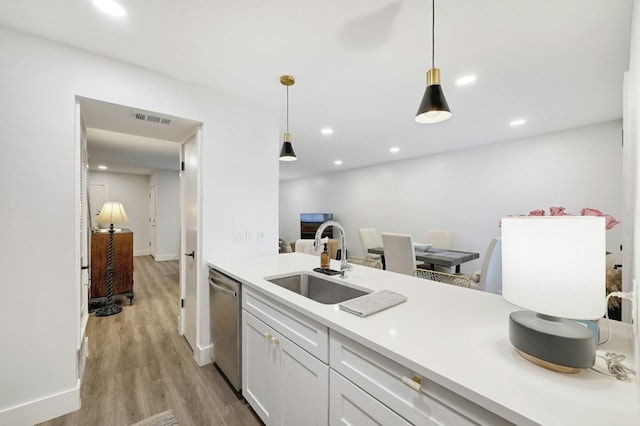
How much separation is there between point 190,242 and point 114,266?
6.91ft

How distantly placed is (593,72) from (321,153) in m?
3.84

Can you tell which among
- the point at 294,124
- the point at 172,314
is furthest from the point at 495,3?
the point at 172,314

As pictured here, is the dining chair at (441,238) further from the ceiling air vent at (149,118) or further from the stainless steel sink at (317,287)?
the ceiling air vent at (149,118)

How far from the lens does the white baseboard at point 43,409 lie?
161 cm

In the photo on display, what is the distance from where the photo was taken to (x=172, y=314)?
3484 mm

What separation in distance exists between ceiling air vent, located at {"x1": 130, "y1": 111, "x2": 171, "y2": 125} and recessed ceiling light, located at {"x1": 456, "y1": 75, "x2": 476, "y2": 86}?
2592mm

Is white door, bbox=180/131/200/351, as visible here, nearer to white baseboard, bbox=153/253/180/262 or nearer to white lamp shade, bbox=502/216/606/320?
white lamp shade, bbox=502/216/606/320

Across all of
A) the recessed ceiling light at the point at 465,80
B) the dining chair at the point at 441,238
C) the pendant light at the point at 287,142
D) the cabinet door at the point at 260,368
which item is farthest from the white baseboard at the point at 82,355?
the dining chair at the point at 441,238

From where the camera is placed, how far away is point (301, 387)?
1.27m

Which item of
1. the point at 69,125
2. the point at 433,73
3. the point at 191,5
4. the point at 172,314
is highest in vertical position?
the point at 191,5

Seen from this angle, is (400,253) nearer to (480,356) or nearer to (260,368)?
(260,368)

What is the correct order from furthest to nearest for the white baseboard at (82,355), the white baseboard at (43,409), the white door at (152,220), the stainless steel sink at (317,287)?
the white door at (152,220), the white baseboard at (82,355), the stainless steel sink at (317,287), the white baseboard at (43,409)

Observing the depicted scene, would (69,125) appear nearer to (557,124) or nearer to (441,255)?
(441,255)

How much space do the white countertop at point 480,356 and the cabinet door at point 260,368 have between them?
316 millimetres
